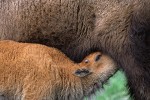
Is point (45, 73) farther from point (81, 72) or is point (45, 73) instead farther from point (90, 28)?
point (90, 28)

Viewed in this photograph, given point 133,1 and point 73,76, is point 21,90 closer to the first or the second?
point 73,76

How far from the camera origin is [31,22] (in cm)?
644

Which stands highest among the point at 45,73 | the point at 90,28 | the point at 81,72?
the point at 90,28

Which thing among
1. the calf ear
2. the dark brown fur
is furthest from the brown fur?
the dark brown fur

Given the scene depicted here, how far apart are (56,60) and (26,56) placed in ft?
0.93

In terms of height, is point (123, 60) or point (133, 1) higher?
point (133, 1)

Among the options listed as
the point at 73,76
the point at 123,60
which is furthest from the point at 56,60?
the point at 123,60

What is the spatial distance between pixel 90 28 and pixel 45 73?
66 cm

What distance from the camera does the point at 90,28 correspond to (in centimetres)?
626

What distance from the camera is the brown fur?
5852mm

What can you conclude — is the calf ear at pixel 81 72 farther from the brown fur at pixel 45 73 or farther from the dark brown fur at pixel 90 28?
the dark brown fur at pixel 90 28

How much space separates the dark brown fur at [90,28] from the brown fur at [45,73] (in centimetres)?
19

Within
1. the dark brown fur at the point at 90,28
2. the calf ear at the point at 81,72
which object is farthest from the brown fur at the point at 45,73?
the dark brown fur at the point at 90,28

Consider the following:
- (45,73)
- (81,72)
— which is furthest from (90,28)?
(45,73)
